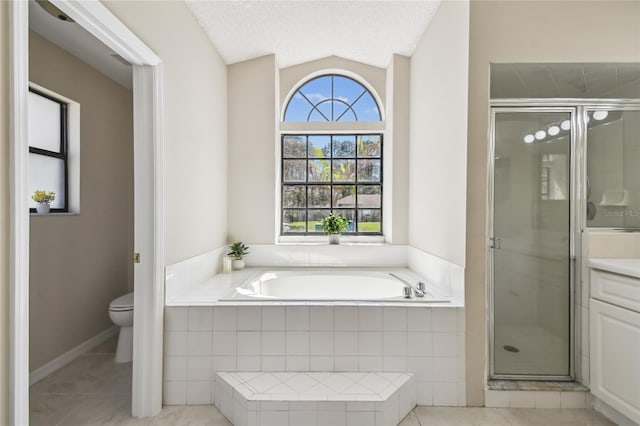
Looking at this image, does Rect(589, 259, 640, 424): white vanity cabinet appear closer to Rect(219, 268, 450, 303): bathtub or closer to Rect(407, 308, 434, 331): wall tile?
Rect(407, 308, 434, 331): wall tile

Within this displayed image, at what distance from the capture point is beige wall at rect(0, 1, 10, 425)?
105 centimetres

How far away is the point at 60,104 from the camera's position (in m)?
2.68

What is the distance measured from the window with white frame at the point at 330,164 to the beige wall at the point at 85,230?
161 centimetres

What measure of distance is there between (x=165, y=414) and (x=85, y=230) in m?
1.74

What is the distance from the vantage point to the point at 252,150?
320 centimetres

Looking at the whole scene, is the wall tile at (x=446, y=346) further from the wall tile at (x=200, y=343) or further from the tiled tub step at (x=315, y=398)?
the wall tile at (x=200, y=343)

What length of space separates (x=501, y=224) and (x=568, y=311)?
2.35 feet

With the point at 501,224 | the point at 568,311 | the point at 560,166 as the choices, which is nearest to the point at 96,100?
the point at 501,224

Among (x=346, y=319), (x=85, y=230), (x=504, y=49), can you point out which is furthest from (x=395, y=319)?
(x=85, y=230)

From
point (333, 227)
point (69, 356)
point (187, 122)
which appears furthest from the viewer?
point (333, 227)

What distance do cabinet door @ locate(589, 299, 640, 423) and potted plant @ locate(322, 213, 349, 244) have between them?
6.52 feet

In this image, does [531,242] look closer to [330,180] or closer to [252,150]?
[330,180]

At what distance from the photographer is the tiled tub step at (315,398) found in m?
1.68

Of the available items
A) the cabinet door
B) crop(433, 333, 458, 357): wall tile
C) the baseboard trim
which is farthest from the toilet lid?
the cabinet door
